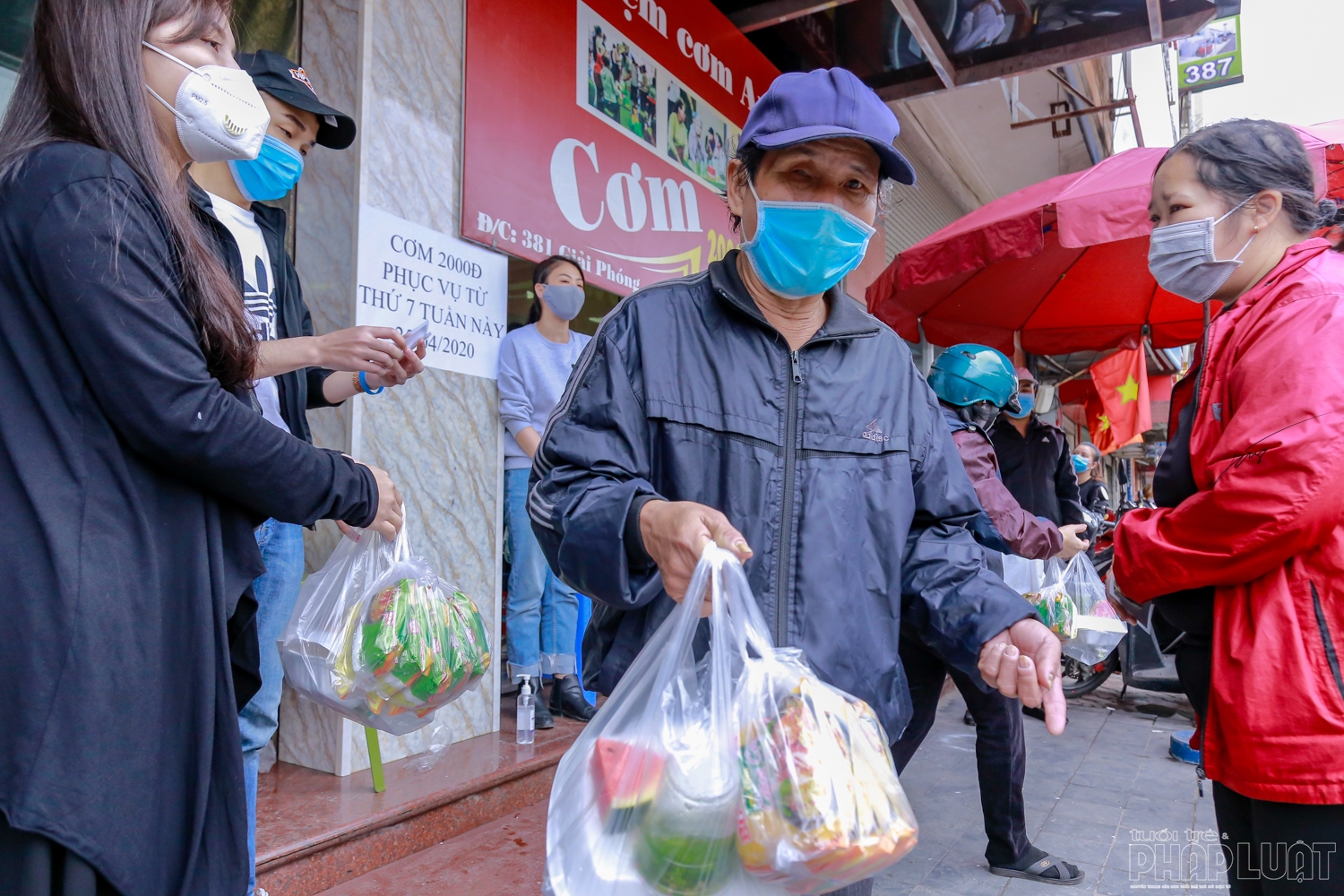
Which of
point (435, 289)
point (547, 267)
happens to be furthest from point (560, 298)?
point (435, 289)

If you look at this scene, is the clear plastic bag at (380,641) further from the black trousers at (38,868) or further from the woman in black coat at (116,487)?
the black trousers at (38,868)

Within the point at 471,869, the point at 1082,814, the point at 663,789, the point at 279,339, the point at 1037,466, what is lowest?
the point at 1082,814

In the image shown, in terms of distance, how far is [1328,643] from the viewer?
156 cm

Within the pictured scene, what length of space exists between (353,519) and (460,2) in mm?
2913

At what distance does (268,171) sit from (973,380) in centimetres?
269

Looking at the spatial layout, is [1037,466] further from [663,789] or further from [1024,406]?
[663,789]

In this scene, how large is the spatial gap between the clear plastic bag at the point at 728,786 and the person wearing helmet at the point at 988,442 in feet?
6.99

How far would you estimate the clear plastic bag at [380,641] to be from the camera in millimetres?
1969

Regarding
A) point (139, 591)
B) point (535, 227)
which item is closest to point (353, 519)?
point (139, 591)

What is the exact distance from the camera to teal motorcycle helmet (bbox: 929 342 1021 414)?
3549 millimetres

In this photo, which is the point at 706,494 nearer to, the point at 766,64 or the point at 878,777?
the point at 878,777

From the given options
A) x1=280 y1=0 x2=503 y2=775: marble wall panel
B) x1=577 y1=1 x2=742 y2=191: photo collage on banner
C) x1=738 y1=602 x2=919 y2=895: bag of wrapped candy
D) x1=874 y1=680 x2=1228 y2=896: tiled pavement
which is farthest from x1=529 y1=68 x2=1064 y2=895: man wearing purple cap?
x1=577 y1=1 x2=742 y2=191: photo collage on banner

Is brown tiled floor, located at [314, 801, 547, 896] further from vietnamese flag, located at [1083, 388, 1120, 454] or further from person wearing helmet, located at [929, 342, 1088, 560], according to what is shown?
vietnamese flag, located at [1083, 388, 1120, 454]

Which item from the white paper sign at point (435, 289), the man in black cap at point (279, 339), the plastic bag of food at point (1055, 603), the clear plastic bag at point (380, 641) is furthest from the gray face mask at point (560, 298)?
the plastic bag of food at point (1055, 603)
